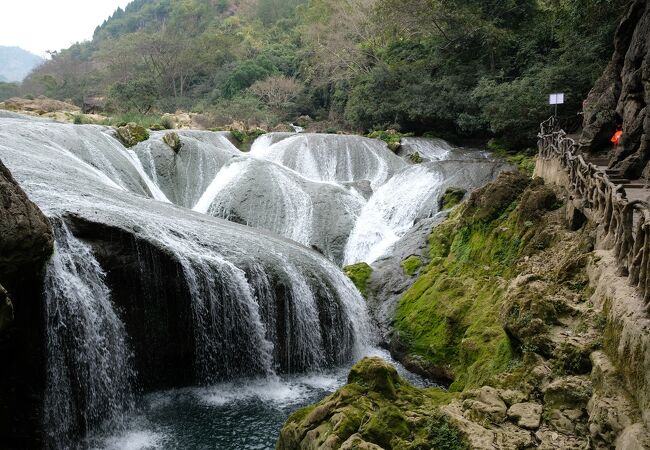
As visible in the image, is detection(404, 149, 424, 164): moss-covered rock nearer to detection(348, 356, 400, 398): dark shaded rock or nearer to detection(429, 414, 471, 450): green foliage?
detection(348, 356, 400, 398): dark shaded rock

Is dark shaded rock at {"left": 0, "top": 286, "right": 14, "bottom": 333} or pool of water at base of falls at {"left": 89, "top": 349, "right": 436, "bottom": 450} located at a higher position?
dark shaded rock at {"left": 0, "top": 286, "right": 14, "bottom": 333}

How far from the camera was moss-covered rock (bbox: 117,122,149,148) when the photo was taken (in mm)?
21328

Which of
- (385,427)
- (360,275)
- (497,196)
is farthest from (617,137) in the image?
(385,427)

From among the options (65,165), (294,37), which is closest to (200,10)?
(294,37)

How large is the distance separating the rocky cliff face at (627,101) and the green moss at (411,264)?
222 inches

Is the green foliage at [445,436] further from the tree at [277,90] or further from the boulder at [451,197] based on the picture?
the tree at [277,90]

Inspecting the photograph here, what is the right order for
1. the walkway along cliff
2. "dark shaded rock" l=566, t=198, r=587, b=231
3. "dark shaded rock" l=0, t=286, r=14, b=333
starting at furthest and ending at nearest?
"dark shaded rock" l=566, t=198, r=587, b=231 → "dark shaded rock" l=0, t=286, r=14, b=333 → the walkway along cliff

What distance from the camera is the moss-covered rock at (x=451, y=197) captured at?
17.7m

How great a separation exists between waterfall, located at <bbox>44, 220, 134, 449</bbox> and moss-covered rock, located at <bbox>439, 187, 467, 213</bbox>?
38.9 feet

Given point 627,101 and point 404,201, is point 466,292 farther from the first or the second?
point 404,201

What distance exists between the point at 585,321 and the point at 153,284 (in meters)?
7.52

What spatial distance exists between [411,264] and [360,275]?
151cm

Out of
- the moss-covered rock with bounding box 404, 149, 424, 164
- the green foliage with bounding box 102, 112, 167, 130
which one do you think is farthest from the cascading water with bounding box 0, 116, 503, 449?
the green foliage with bounding box 102, 112, 167, 130

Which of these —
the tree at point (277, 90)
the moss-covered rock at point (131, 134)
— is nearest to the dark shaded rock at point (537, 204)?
the moss-covered rock at point (131, 134)
